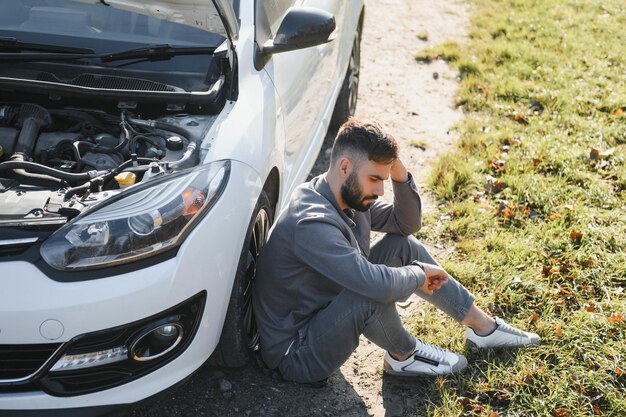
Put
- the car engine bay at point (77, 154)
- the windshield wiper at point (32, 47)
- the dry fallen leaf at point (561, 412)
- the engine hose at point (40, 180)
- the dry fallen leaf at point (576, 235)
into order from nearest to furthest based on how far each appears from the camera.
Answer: the car engine bay at point (77, 154) < the engine hose at point (40, 180) < the dry fallen leaf at point (561, 412) < the windshield wiper at point (32, 47) < the dry fallen leaf at point (576, 235)

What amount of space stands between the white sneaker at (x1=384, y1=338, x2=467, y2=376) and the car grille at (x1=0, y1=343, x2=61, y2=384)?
1.55 meters

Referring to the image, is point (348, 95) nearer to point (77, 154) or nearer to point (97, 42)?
point (97, 42)

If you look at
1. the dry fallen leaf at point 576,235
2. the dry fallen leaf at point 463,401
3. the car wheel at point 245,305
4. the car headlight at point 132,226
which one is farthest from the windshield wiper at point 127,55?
the dry fallen leaf at point 576,235

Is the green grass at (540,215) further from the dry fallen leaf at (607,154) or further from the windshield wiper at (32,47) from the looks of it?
the windshield wiper at (32,47)

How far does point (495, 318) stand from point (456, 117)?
2.92m

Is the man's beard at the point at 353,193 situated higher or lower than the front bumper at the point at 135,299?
higher

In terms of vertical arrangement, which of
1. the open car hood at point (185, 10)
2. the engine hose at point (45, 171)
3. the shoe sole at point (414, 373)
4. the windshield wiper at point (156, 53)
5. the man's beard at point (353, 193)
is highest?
the open car hood at point (185, 10)

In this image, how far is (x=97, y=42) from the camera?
3.34 m

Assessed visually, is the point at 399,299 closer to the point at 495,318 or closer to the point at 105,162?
the point at 495,318

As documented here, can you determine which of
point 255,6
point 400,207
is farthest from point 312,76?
point 400,207

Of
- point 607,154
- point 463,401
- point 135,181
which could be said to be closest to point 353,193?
point 135,181

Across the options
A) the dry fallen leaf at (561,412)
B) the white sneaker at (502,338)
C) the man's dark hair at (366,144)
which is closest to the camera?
the man's dark hair at (366,144)

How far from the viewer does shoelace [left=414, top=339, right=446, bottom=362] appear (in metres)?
3.32

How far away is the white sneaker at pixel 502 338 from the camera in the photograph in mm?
3486
